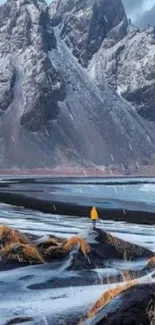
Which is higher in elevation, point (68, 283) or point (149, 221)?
point (68, 283)

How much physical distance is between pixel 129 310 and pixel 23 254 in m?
9.37

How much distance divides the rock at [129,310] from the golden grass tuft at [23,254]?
28.0 ft

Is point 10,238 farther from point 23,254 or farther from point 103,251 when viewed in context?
point 103,251

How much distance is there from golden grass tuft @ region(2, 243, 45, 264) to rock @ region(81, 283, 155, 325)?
8541 mm

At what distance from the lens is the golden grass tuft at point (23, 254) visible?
55.5 ft

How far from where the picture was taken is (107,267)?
1702 centimetres

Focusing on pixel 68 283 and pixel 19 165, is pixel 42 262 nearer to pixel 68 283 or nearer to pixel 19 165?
pixel 68 283

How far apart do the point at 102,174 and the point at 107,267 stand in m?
179

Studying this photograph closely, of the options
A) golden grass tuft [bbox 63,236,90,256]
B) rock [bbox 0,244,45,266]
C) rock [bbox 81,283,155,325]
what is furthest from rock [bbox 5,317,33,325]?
golden grass tuft [bbox 63,236,90,256]

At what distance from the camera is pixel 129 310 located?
26.6 feet

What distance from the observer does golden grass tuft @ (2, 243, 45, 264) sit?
16.9 meters

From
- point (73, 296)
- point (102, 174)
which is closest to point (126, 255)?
point (73, 296)

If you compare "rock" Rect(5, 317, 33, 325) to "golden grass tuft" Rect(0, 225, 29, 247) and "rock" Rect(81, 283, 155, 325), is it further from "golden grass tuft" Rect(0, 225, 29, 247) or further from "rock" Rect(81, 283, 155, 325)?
"golden grass tuft" Rect(0, 225, 29, 247)

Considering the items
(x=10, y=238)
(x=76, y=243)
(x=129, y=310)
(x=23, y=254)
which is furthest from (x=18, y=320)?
(x=10, y=238)
